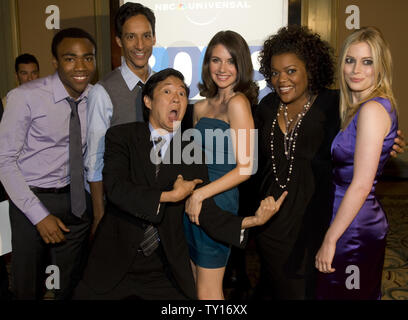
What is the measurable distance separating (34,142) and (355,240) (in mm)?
1938

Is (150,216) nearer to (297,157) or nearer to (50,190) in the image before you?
(50,190)

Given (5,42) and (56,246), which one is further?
(5,42)

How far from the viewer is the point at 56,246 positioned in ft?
8.62

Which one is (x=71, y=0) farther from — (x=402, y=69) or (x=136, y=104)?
(x=402, y=69)

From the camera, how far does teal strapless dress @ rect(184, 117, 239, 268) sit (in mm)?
2361

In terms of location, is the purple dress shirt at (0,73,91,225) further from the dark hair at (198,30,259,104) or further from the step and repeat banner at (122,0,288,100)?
the step and repeat banner at (122,0,288,100)

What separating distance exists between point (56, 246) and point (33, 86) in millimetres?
1019

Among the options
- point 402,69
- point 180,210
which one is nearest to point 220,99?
point 180,210

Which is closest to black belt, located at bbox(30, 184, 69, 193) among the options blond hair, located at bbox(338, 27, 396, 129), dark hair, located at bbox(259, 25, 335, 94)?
dark hair, located at bbox(259, 25, 335, 94)

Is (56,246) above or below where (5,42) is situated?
below

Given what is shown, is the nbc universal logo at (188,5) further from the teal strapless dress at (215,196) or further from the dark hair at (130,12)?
the teal strapless dress at (215,196)

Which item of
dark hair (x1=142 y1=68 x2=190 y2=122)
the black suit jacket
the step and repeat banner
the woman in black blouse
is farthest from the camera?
the step and repeat banner

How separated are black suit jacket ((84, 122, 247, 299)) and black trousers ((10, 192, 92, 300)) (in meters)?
0.43
